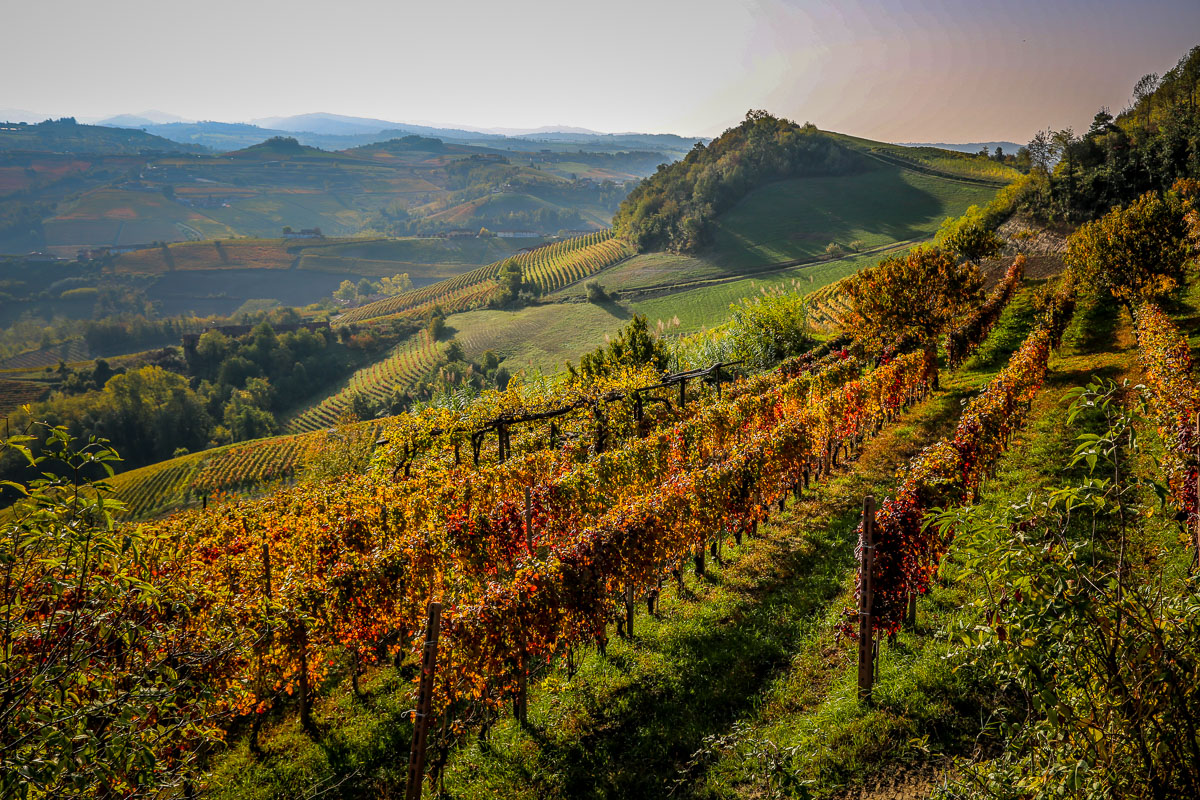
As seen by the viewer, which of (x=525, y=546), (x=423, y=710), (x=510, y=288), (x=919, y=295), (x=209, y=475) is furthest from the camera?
(x=510, y=288)

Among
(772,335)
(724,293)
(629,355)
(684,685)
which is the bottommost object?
(684,685)

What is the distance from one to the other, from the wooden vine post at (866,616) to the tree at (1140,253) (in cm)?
2324

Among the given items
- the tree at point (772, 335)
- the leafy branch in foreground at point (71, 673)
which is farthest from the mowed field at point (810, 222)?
the leafy branch in foreground at point (71, 673)

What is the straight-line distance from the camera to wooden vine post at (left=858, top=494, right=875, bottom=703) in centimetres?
690

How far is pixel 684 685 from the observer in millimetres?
7793

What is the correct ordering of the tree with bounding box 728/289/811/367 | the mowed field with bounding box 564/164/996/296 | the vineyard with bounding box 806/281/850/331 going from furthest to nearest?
the mowed field with bounding box 564/164/996/296 → the vineyard with bounding box 806/281/850/331 → the tree with bounding box 728/289/811/367

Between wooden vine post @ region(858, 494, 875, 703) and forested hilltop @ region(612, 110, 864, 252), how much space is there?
105 m

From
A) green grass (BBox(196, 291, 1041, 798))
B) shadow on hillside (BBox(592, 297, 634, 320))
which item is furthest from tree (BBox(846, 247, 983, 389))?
shadow on hillside (BBox(592, 297, 634, 320))

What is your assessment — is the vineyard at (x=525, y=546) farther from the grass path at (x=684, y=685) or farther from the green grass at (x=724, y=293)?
the green grass at (x=724, y=293)

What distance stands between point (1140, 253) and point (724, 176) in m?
102

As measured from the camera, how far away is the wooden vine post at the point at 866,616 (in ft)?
22.6

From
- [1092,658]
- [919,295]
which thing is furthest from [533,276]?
[1092,658]

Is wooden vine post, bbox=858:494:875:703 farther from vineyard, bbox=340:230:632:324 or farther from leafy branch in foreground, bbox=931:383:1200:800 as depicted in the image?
vineyard, bbox=340:230:632:324

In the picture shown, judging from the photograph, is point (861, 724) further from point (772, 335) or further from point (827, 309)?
point (827, 309)
